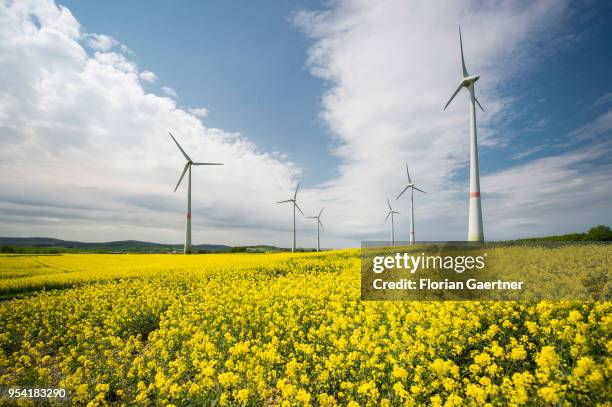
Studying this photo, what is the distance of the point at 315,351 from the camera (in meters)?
7.57

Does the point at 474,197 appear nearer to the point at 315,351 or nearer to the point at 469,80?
the point at 469,80

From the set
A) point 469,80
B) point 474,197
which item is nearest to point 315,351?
point 474,197

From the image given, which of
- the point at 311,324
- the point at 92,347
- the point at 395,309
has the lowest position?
the point at 92,347

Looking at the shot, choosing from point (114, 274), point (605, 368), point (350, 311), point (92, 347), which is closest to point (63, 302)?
point (92, 347)

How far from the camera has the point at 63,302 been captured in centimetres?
1423

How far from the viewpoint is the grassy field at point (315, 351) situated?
196 inches

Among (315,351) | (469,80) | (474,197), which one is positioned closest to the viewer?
(315,351)

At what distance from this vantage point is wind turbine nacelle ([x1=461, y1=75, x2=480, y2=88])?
36.0 meters

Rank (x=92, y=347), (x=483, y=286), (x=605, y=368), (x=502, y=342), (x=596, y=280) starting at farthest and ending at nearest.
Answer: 1. (x=483, y=286)
2. (x=596, y=280)
3. (x=92, y=347)
4. (x=502, y=342)
5. (x=605, y=368)

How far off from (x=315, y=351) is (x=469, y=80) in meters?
40.5

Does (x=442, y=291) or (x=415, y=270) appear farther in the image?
(x=415, y=270)

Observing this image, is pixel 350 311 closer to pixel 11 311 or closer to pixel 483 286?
→ pixel 483 286

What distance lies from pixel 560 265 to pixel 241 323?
1651 cm

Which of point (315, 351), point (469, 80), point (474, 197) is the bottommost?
point (315, 351)
